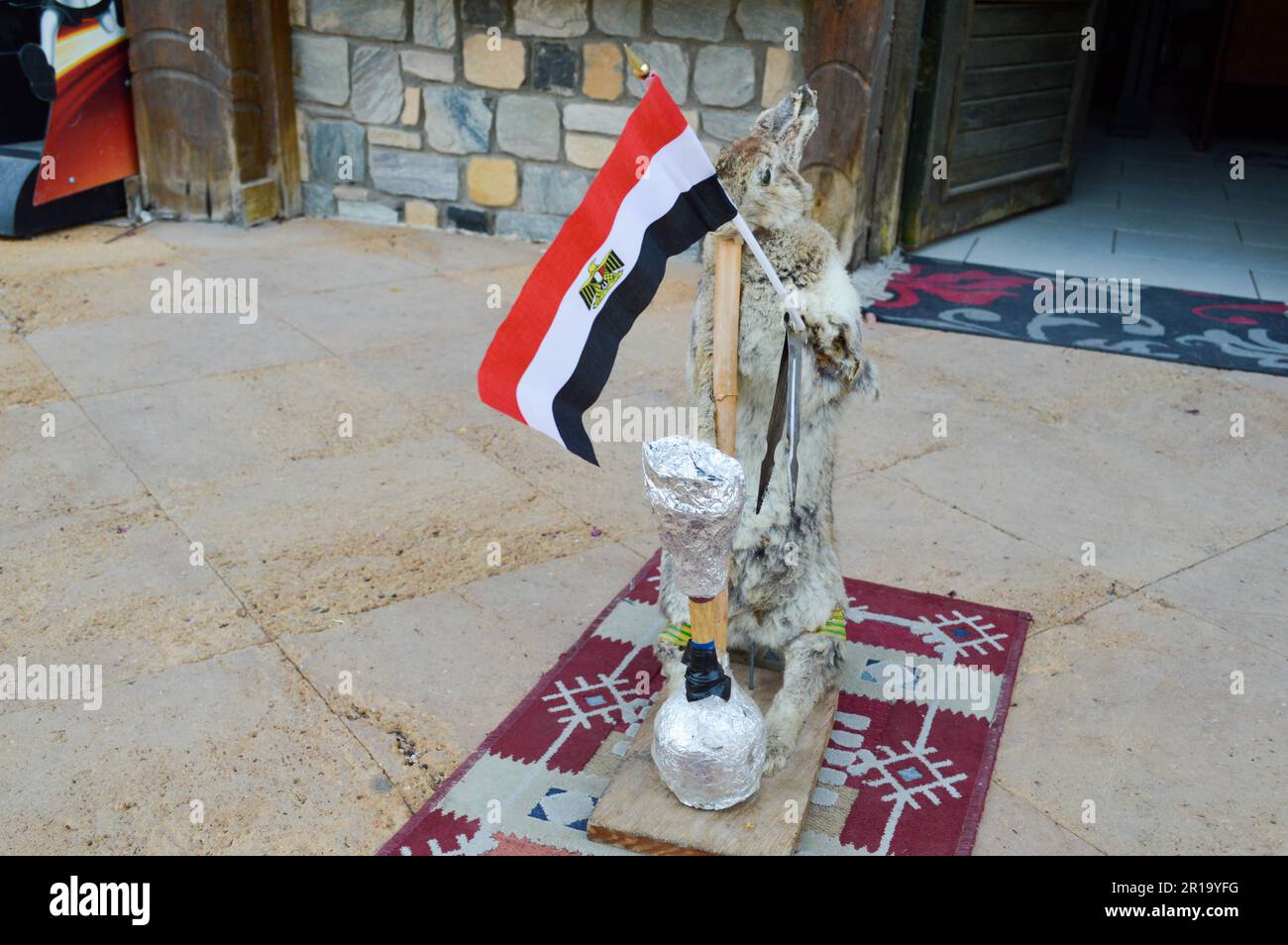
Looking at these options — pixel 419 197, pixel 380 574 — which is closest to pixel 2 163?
pixel 419 197

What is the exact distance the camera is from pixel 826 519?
10.6 ft

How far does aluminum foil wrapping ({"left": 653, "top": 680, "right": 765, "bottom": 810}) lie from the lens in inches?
104

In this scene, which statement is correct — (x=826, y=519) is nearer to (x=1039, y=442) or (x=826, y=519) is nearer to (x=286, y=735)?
(x=286, y=735)

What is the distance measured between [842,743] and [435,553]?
1.64m

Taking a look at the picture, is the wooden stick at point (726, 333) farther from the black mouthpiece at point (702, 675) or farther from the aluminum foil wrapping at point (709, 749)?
the aluminum foil wrapping at point (709, 749)

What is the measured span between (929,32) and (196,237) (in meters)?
4.73

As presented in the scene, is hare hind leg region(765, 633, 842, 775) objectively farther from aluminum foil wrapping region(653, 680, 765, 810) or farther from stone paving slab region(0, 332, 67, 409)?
stone paving slab region(0, 332, 67, 409)

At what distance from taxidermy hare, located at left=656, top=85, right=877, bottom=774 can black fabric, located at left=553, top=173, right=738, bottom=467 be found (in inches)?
8.2

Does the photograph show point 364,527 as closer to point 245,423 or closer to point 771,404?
point 245,423

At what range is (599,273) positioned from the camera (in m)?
2.68
